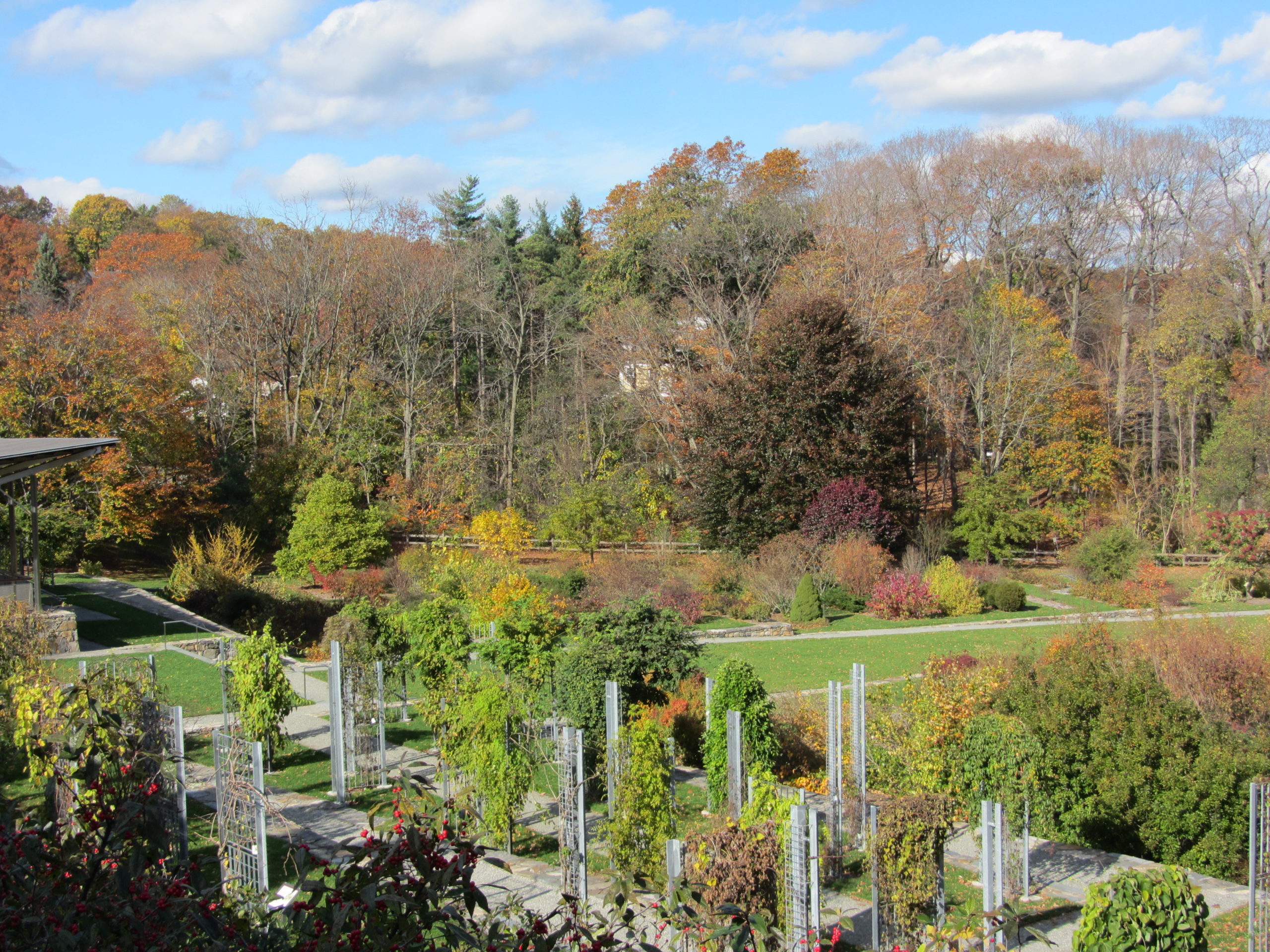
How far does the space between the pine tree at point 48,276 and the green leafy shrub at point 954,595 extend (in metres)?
35.4

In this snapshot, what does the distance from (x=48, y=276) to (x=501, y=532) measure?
28796 mm

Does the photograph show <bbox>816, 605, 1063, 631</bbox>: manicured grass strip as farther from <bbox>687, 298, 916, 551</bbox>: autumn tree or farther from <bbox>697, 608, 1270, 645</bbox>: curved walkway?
<bbox>687, 298, 916, 551</bbox>: autumn tree

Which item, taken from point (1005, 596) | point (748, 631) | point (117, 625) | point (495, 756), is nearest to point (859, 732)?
point (495, 756)

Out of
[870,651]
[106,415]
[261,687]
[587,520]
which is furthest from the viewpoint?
[587,520]

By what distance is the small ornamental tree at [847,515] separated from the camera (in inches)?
1014

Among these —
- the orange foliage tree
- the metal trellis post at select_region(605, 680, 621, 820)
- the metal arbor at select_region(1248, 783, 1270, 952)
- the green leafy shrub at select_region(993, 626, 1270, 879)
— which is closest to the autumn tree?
the orange foliage tree

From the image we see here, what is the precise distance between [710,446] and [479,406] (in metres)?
12.7

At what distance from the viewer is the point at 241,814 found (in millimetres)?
6902

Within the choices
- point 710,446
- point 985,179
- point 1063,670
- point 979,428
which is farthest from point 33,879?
point 985,179

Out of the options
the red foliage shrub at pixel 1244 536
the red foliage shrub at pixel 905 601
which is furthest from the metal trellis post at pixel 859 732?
the red foliage shrub at pixel 1244 536

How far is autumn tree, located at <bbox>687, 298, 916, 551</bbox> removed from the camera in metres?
27.7

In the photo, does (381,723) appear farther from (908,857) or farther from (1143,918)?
(1143,918)

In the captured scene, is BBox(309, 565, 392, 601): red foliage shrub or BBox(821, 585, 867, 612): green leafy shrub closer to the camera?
BBox(821, 585, 867, 612): green leafy shrub

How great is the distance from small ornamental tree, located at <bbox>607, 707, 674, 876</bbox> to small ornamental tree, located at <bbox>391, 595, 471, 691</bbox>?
4.07 m
